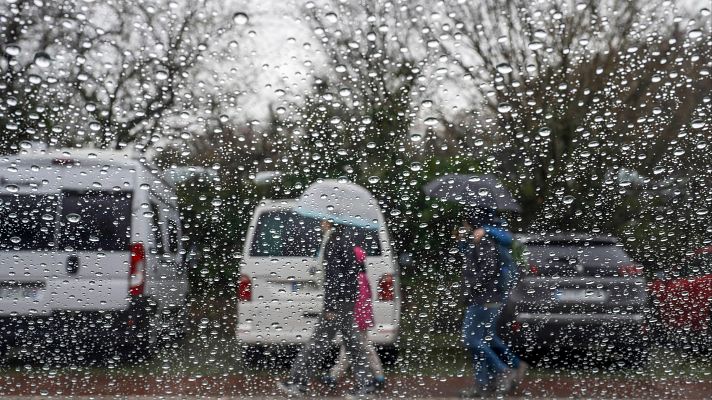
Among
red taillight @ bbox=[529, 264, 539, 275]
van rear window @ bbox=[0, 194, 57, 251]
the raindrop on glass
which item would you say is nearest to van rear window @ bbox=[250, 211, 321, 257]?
the raindrop on glass

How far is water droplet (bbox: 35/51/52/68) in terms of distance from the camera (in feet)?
9.71

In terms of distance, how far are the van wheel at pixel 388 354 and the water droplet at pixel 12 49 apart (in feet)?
6.61

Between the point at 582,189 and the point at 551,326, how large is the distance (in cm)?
65

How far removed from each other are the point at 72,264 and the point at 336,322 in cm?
117

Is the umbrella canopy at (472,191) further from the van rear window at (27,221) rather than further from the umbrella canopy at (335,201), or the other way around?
the van rear window at (27,221)

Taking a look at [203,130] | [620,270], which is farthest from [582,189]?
[203,130]

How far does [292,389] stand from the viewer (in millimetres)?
3246

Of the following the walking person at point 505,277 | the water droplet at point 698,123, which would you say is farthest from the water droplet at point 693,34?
the walking person at point 505,277

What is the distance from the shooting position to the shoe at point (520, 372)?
328 centimetres

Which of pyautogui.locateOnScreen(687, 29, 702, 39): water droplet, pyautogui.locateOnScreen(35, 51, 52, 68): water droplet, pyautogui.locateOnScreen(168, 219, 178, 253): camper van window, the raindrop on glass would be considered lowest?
pyautogui.locateOnScreen(168, 219, 178, 253): camper van window

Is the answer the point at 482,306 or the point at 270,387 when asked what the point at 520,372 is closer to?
the point at 482,306

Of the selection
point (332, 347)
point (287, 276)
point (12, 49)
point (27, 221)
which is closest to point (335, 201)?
point (287, 276)

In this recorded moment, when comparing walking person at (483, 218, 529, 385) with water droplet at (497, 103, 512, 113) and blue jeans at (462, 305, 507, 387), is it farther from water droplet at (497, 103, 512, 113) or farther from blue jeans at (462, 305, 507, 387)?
water droplet at (497, 103, 512, 113)

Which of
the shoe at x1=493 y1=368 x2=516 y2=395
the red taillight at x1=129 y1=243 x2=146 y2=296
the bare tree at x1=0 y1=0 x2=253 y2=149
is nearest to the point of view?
the bare tree at x1=0 y1=0 x2=253 y2=149
